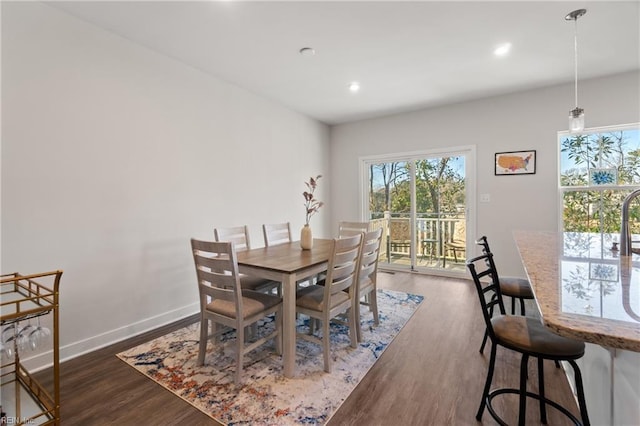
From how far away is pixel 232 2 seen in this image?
2131 millimetres

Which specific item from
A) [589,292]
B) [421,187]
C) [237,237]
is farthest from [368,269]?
[421,187]

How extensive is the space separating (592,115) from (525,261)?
3364mm

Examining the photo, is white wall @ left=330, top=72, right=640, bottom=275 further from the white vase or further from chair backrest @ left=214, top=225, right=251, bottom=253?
chair backrest @ left=214, top=225, right=251, bottom=253

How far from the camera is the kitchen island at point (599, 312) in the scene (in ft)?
2.30

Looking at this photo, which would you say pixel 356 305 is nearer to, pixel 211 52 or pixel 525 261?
pixel 525 261

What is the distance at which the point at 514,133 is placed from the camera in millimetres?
3961

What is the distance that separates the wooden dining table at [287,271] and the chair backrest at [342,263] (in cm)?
17

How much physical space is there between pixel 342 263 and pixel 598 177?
368 centimetres

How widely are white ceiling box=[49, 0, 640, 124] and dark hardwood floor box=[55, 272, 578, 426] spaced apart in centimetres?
267

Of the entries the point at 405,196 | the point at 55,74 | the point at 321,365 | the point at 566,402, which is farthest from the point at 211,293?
the point at 405,196

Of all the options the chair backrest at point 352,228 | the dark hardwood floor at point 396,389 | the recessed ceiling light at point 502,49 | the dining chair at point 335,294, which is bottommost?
the dark hardwood floor at point 396,389

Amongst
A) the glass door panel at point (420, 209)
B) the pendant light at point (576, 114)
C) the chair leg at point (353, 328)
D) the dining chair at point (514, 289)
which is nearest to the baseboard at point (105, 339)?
the chair leg at point (353, 328)

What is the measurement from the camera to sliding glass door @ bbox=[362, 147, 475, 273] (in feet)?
14.6

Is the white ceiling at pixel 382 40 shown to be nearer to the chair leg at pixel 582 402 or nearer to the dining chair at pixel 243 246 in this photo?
the dining chair at pixel 243 246
